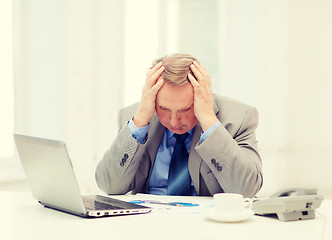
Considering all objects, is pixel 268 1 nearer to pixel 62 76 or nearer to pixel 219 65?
pixel 219 65

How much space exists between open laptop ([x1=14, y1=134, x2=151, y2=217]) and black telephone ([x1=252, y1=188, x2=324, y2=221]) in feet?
1.17

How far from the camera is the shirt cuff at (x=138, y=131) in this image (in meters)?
1.94

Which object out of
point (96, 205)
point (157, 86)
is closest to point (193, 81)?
point (157, 86)

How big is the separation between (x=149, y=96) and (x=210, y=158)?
38 cm

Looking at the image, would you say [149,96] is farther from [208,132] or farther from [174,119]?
[208,132]

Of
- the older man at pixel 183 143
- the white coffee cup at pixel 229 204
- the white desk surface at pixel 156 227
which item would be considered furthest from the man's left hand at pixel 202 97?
Answer: the white coffee cup at pixel 229 204

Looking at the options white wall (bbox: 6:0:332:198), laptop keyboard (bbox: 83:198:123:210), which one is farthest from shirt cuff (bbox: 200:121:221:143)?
white wall (bbox: 6:0:332:198)

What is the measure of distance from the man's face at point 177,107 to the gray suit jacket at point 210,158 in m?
0.09

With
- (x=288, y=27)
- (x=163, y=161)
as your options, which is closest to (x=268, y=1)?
(x=288, y=27)

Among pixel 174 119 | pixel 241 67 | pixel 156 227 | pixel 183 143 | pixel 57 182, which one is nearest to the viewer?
pixel 156 227

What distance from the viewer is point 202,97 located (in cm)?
189

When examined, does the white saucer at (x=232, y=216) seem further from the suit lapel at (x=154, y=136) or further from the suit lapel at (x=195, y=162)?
the suit lapel at (x=154, y=136)

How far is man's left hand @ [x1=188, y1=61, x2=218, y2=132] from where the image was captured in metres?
1.85

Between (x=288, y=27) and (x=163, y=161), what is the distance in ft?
9.35
